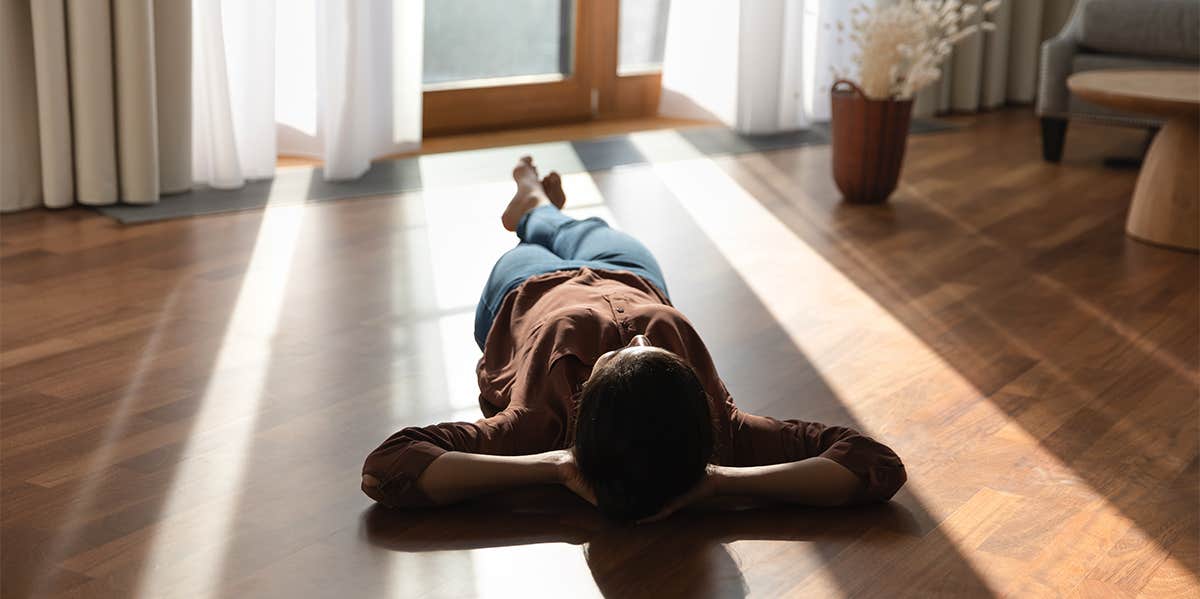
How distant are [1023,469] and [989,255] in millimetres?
1369

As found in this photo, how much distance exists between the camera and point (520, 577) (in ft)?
5.27

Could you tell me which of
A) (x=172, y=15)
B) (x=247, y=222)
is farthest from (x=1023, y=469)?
(x=172, y=15)

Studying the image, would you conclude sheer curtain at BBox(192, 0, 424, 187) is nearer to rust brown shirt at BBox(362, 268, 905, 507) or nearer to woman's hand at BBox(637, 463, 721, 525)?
rust brown shirt at BBox(362, 268, 905, 507)

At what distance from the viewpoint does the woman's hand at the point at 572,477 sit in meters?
1.71

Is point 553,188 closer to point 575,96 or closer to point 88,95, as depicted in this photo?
point 88,95

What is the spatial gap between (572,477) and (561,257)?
Result: 0.70 meters

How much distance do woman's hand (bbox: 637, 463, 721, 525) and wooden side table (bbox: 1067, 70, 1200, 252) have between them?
2036mm

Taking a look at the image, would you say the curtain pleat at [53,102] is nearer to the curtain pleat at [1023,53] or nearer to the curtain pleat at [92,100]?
the curtain pleat at [92,100]

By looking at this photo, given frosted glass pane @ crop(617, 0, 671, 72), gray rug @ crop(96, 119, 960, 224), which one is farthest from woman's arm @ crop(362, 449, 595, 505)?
frosted glass pane @ crop(617, 0, 671, 72)

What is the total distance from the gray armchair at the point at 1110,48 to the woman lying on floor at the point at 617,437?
2832mm

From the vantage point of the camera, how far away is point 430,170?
13.0ft

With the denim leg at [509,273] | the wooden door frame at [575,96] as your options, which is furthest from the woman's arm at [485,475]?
the wooden door frame at [575,96]

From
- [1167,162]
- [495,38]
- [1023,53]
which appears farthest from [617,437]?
[1023,53]

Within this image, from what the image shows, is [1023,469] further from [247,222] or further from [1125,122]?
[1125,122]
